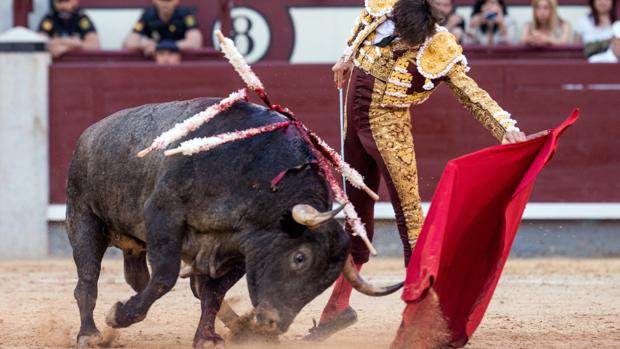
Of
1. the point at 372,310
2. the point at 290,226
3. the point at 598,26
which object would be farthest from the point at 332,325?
the point at 598,26

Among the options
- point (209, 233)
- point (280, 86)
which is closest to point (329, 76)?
point (280, 86)

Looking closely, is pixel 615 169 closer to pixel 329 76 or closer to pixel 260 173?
pixel 329 76

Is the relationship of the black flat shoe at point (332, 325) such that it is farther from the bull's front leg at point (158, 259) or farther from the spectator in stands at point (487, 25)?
the spectator in stands at point (487, 25)

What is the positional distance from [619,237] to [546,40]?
53.6 inches

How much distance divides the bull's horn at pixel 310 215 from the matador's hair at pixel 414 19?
765mm

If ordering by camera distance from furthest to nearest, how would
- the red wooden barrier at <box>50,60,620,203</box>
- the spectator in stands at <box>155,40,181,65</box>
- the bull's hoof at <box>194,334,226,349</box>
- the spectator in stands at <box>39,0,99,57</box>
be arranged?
1. the spectator in stands at <box>39,0,99,57</box>
2. the spectator in stands at <box>155,40,181,65</box>
3. the red wooden barrier at <box>50,60,620,203</box>
4. the bull's hoof at <box>194,334,226,349</box>

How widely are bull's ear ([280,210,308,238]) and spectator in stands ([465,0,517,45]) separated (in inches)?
184

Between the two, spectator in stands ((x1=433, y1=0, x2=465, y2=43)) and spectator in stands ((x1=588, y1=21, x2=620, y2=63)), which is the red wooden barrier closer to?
spectator in stands ((x1=588, y1=21, x2=620, y2=63))

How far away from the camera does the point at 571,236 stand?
894 centimetres

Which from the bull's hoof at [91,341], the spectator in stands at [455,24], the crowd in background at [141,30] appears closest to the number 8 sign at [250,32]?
the crowd in background at [141,30]

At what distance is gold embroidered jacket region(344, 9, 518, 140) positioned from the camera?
4.97 m

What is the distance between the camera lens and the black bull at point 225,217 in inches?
188

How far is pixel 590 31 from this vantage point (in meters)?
9.21

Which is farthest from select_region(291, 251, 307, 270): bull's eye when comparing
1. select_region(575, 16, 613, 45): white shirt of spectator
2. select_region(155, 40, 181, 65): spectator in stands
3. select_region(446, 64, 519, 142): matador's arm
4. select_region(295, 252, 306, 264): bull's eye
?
select_region(575, 16, 613, 45): white shirt of spectator
